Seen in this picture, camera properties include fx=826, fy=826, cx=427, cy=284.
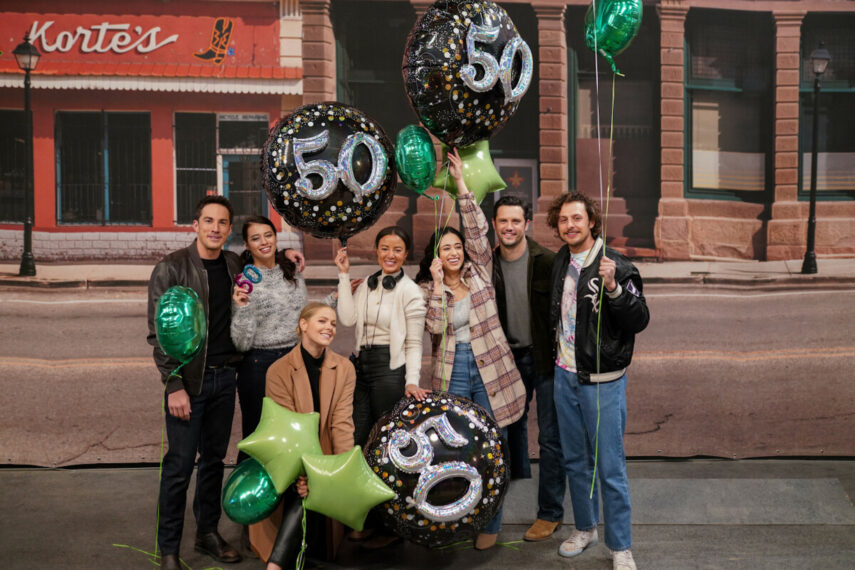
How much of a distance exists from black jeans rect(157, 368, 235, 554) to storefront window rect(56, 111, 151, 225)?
170 cm

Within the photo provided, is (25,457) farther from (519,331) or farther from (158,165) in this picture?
(519,331)

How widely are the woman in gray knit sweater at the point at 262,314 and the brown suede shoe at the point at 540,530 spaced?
4.10 ft

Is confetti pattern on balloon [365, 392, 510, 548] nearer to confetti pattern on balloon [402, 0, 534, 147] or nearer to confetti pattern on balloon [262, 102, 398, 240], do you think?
confetti pattern on balloon [262, 102, 398, 240]

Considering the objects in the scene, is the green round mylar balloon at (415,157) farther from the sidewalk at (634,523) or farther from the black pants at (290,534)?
the sidewalk at (634,523)

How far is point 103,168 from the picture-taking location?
4645 millimetres

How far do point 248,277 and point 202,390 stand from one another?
1.58ft

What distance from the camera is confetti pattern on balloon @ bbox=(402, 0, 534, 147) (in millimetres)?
2996

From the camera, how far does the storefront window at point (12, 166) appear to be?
15.1 ft

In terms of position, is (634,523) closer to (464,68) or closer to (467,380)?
(467,380)

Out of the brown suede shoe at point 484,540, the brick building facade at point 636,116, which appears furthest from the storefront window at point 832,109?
the brown suede shoe at point 484,540

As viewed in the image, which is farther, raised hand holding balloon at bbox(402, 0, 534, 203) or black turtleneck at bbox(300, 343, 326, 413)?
black turtleneck at bbox(300, 343, 326, 413)

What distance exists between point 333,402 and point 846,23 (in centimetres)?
364

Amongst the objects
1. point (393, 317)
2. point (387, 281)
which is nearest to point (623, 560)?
point (393, 317)

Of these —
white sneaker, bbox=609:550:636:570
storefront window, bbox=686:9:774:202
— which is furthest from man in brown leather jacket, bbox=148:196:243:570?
storefront window, bbox=686:9:774:202
